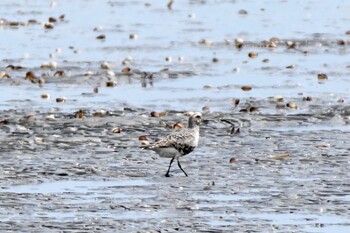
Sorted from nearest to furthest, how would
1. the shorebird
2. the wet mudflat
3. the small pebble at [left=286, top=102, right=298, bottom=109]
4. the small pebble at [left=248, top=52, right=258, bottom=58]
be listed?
the wet mudflat
the shorebird
the small pebble at [left=286, top=102, right=298, bottom=109]
the small pebble at [left=248, top=52, right=258, bottom=58]

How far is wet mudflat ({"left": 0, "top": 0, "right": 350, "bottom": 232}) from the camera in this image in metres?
14.7

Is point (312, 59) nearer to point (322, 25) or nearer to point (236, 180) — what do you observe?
point (322, 25)

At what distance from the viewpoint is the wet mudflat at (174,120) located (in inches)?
579

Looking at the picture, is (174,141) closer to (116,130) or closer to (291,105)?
(116,130)

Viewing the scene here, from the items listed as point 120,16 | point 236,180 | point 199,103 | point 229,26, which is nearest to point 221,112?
point 199,103

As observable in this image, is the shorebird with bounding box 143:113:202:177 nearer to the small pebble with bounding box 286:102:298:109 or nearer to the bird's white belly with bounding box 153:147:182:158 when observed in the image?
the bird's white belly with bounding box 153:147:182:158

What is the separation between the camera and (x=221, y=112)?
21.9 metres

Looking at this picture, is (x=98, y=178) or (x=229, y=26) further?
(x=229, y=26)

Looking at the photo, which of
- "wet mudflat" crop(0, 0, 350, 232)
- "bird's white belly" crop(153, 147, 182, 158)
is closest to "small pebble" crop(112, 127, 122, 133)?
"wet mudflat" crop(0, 0, 350, 232)

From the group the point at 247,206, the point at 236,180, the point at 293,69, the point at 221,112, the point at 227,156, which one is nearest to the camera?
the point at 247,206

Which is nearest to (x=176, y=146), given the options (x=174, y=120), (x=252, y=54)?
(x=174, y=120)

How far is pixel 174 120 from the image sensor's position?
2123cm

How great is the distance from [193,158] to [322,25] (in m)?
17.0

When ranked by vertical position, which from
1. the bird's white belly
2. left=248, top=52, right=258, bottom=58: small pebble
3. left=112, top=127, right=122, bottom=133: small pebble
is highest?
left=248, top=52, right=258, bottom=58: small pebble
